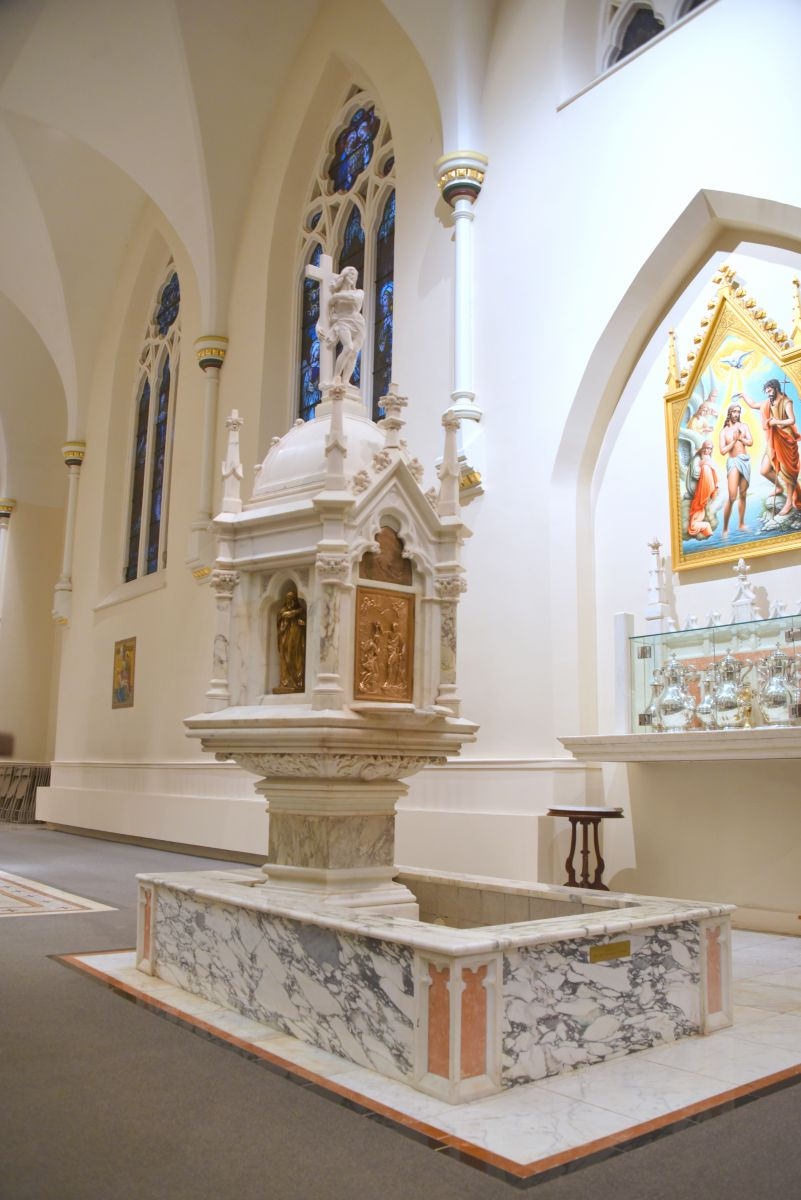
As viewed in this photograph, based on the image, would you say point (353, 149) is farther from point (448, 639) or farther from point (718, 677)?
point (448, 639)

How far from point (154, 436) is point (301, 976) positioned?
12.8 m

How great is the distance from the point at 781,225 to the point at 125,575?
11.5 metres

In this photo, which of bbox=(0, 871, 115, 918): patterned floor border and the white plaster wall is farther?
the white plaster wall

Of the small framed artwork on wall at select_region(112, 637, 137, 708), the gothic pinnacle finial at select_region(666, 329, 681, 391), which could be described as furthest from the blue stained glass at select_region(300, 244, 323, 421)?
the gothic pinnacle finial at select_region(666, 329, 681, 391)

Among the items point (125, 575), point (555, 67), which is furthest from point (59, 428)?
point (555, 67)

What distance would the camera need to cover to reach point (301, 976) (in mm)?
3559

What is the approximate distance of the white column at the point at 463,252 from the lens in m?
8.69

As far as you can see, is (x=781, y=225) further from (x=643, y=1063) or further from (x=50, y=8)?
(x=50, y=8)

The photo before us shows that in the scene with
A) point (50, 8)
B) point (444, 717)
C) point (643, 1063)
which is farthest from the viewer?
point (50, 8)

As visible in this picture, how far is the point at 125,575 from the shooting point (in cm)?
1582

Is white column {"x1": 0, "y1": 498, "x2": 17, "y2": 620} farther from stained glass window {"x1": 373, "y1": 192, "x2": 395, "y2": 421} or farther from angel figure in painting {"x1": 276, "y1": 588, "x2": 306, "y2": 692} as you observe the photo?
angel figure in painting {"x1": 276, "y1": 588, "x2": 306, "y2": 692}

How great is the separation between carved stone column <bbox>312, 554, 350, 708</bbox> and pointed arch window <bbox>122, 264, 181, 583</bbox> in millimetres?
10170

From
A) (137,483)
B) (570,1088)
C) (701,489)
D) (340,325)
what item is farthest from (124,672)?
(570,1088)

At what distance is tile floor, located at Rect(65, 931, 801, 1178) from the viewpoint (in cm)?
265
